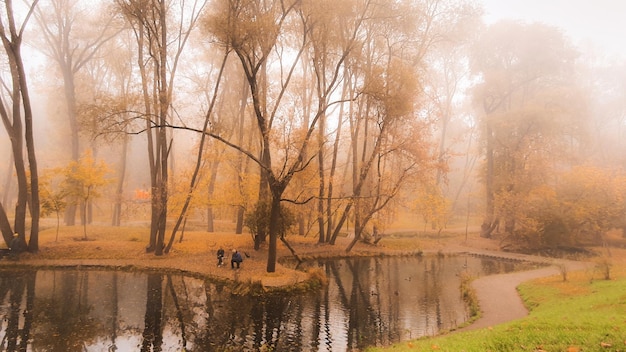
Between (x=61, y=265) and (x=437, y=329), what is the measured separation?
67.9 ft

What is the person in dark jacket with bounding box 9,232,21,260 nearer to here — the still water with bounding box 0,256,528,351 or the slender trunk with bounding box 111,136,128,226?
the still water with bounding box 0,256,528,351

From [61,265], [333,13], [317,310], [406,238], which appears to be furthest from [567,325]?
[406,238]

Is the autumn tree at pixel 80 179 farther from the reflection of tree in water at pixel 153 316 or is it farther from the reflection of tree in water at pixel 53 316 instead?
the reflection of tree in water at pixel 153 316

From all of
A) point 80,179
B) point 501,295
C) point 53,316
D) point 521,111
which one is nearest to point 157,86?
point 80,179

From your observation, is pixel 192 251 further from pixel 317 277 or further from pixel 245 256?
pixel 317 277

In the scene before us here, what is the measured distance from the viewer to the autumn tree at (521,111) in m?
35.9

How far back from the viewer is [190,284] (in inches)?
762

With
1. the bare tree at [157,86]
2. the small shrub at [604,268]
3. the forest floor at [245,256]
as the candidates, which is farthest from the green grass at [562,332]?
the bare tree at [157,86]

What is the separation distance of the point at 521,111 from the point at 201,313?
3413cm

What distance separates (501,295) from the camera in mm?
18641

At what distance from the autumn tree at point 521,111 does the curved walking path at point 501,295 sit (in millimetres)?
10446

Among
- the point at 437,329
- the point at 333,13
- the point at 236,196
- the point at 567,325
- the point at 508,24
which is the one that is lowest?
the point at 437,329

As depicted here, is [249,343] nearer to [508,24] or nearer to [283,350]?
[283,350]

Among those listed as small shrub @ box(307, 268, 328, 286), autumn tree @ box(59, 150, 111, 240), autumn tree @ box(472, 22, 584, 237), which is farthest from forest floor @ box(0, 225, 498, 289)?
autumn tree @ box(472, 22, 584, 237)
